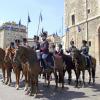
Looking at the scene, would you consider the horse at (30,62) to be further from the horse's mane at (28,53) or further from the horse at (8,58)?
the horse at (8,58)

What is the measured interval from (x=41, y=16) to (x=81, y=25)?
7641mm

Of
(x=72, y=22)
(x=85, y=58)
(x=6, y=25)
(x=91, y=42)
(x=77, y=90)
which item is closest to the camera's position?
(x=77, y=90)

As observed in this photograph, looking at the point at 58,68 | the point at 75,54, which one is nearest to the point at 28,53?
the point at 58,68

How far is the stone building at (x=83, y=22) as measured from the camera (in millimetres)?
32562

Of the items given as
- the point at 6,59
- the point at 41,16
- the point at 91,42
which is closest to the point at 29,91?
the point at 6,59

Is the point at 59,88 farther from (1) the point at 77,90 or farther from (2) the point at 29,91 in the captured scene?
(2) the point at 29,91

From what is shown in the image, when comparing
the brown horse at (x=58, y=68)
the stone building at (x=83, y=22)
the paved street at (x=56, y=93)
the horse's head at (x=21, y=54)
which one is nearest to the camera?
the horse's head at (x=21, y=54)

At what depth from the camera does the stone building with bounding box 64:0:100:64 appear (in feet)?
107

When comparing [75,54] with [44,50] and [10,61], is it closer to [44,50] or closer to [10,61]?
[44,50]

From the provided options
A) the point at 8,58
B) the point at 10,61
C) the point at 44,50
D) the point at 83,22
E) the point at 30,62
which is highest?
the point at 83,22

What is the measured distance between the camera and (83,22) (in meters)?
35.2

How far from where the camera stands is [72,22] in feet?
124

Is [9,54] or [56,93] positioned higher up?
[9,54]

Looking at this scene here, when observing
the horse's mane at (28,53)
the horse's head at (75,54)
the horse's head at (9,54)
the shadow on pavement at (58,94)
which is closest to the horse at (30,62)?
the horse's mane at (28,53)
